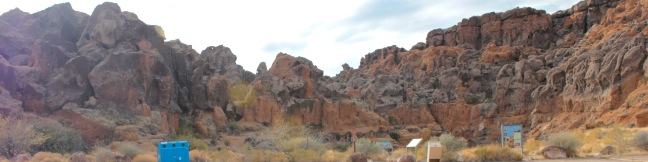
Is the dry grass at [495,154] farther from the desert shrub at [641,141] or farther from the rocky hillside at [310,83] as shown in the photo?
the rocky hillside at [310,83]

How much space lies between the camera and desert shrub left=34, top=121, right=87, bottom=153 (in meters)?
35.6

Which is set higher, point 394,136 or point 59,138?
point 59,138

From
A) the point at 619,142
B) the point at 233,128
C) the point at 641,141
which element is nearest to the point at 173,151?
the point at 641,141

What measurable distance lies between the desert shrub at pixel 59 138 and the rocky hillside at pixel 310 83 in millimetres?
2505

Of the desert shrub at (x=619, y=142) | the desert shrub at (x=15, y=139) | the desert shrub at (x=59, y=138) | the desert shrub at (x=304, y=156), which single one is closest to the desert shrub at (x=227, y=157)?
the desert shrub at (x=304, y=156)

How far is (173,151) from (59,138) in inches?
1265

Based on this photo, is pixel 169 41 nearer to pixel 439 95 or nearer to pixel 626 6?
pixel 439 95

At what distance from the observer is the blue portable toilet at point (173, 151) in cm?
729

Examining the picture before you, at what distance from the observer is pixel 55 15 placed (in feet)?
171

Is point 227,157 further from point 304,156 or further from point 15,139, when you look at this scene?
point 15,139

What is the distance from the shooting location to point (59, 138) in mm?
36219

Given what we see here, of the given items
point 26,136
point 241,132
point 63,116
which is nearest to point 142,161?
point 26,136

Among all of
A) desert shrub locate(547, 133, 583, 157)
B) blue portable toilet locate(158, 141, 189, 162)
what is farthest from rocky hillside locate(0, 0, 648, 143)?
blue portable toilet locate(158, 141, 189, 162)

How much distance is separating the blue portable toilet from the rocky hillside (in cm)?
3566
